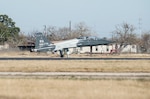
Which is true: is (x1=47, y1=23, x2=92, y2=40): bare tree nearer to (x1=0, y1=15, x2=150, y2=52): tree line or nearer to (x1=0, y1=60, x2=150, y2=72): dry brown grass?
(x1=0, y1=15, x2=150, y2=52): tree line

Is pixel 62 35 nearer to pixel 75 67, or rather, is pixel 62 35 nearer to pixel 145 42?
pixel 145 42

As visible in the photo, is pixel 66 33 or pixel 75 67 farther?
pixel 66 33

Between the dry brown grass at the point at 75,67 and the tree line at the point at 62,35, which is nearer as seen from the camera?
the dry brown grass at the point at 75,67

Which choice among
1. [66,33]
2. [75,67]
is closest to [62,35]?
[66,33]

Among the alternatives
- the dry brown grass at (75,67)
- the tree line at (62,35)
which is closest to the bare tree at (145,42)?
the tree line at (62,35)

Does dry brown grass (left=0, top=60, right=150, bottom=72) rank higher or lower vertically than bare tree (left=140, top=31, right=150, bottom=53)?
lower

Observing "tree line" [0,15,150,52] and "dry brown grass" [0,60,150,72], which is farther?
"tree line" [0,15,150,52]

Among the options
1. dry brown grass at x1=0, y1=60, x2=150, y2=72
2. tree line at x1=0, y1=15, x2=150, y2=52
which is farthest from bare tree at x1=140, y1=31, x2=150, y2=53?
dry brown grass at x1=0, y1=60, x2=150, y2=72

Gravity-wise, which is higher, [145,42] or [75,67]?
[145,42]

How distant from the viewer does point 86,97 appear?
12820mm

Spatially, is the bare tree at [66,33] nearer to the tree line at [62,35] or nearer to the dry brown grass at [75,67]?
the tree line at [62,35]

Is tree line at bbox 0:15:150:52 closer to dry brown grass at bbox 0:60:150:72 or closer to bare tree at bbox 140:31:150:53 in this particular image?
bare tree at bbox 140:31:150:53

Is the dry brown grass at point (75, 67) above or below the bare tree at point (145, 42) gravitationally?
below

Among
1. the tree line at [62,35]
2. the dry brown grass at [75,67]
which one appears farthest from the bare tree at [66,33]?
the dry brown grass at [75,67]
